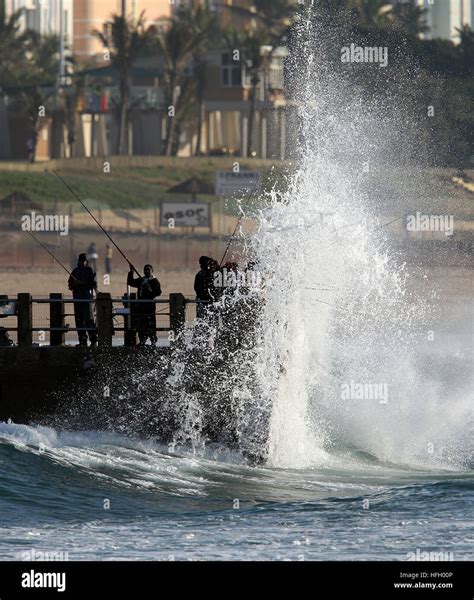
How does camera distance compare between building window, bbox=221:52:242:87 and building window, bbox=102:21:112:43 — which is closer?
building window, bbox=221:52:242:87

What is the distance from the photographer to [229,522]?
1964 centimetres

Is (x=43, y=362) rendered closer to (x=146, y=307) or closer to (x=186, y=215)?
(x=146, y=307)

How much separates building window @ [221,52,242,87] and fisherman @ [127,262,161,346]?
2193 inches

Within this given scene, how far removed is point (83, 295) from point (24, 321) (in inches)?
54.8

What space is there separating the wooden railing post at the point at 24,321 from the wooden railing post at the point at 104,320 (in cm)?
105

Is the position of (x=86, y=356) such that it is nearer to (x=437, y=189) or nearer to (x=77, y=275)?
(x=77, y=275)

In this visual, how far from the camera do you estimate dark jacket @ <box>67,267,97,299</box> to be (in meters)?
24.8

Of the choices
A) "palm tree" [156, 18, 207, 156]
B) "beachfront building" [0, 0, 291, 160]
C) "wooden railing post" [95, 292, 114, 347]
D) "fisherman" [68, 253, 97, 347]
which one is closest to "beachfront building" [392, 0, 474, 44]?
"beachfront building" [0, 0, 291, 160]

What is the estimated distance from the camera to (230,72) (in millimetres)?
79250

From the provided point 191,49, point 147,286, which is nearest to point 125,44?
point 191,49

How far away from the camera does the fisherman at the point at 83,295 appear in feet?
80.5

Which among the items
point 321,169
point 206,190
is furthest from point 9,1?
point 321,169

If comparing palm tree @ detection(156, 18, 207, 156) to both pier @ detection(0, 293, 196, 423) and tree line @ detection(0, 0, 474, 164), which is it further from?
pier @ detection(0, 293, 196, 423)

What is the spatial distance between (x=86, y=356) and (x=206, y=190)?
48.5 meters
